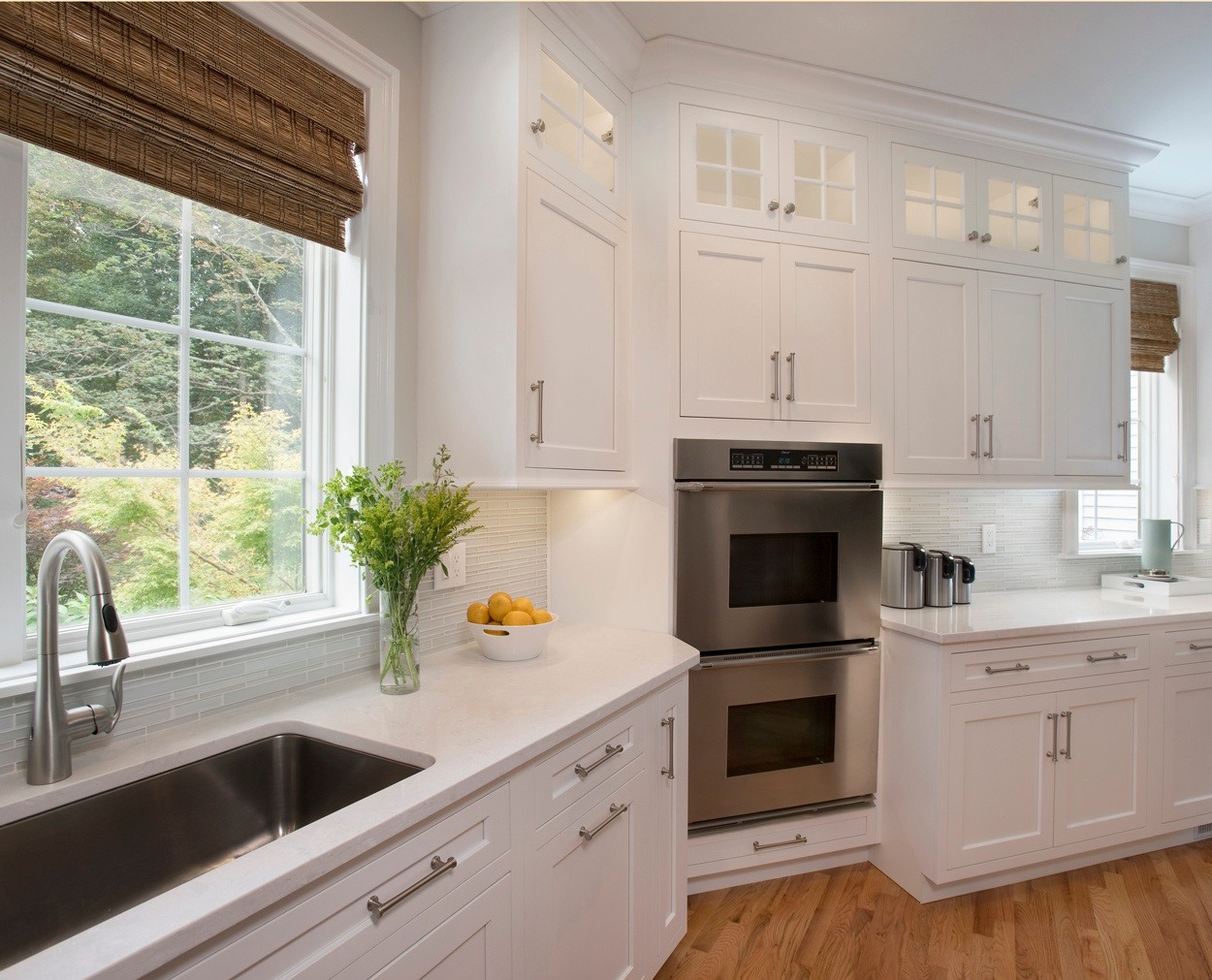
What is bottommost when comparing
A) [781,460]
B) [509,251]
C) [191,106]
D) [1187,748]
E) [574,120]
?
[1187,748]

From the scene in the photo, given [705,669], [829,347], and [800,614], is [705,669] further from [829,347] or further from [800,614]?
A: [829,347]

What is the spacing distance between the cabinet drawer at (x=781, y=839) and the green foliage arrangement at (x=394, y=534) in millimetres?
1216

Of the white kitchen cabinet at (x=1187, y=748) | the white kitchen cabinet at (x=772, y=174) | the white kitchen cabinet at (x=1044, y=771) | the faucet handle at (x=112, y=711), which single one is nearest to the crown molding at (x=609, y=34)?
the white kitchen cabinet at (x=772, y=174)

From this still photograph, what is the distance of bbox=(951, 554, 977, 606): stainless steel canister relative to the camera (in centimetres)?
247

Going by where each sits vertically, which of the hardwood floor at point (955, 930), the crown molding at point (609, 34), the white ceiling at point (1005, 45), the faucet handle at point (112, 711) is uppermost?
the white ceiling at point (1005, 45)

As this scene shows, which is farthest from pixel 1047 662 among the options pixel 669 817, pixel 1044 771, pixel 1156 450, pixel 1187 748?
pixel 1156 450

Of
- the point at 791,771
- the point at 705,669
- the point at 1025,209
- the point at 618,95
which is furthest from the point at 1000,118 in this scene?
the point at 791,771

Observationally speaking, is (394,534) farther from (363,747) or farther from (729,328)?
(729,328)

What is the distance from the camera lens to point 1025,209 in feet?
8.30

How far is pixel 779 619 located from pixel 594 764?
97 cm

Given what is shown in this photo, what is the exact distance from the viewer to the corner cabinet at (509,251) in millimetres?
1586

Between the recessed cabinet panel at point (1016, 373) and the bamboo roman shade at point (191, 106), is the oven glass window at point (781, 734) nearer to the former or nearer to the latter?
the recessed cabinet panel at point (1016, 373)

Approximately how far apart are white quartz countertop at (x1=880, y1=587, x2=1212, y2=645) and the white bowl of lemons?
1257mm

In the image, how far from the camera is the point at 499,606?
173 centimetres
